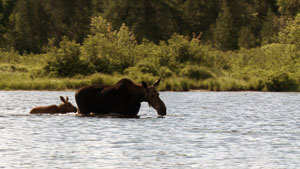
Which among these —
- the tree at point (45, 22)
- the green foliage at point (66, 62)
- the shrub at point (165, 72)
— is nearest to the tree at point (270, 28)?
the tree at point (45, 22)

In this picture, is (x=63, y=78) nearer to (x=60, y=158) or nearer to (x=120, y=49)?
(x=120, y=49)

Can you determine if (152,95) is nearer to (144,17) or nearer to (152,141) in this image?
(152,141)

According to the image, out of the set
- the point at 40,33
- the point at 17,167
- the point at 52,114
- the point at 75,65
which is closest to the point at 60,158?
the point at 17,167

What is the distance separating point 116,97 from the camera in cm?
2547

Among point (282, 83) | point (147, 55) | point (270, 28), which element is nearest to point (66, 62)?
point (147, 55)

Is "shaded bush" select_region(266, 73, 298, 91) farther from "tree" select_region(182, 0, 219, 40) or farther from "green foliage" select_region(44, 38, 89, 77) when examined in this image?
"tree" select_region(182, 0, 219, 40)

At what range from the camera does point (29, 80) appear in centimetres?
5450

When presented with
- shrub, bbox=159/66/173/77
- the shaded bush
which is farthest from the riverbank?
the shaded bush

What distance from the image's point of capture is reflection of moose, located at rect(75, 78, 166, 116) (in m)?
25.5

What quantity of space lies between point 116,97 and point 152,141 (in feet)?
21.1

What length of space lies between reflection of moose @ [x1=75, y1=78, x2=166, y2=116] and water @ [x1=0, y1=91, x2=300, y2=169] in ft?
2.09

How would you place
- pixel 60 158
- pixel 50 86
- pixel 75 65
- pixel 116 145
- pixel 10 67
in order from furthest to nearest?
pixel 10 67
pixel 75 65
pixel 50 86
pixel 116 145
pixel 60 158

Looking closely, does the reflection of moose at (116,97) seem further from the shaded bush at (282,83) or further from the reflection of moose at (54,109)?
the shaded bush at (282,83)

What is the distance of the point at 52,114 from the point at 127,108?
11.8 feet
